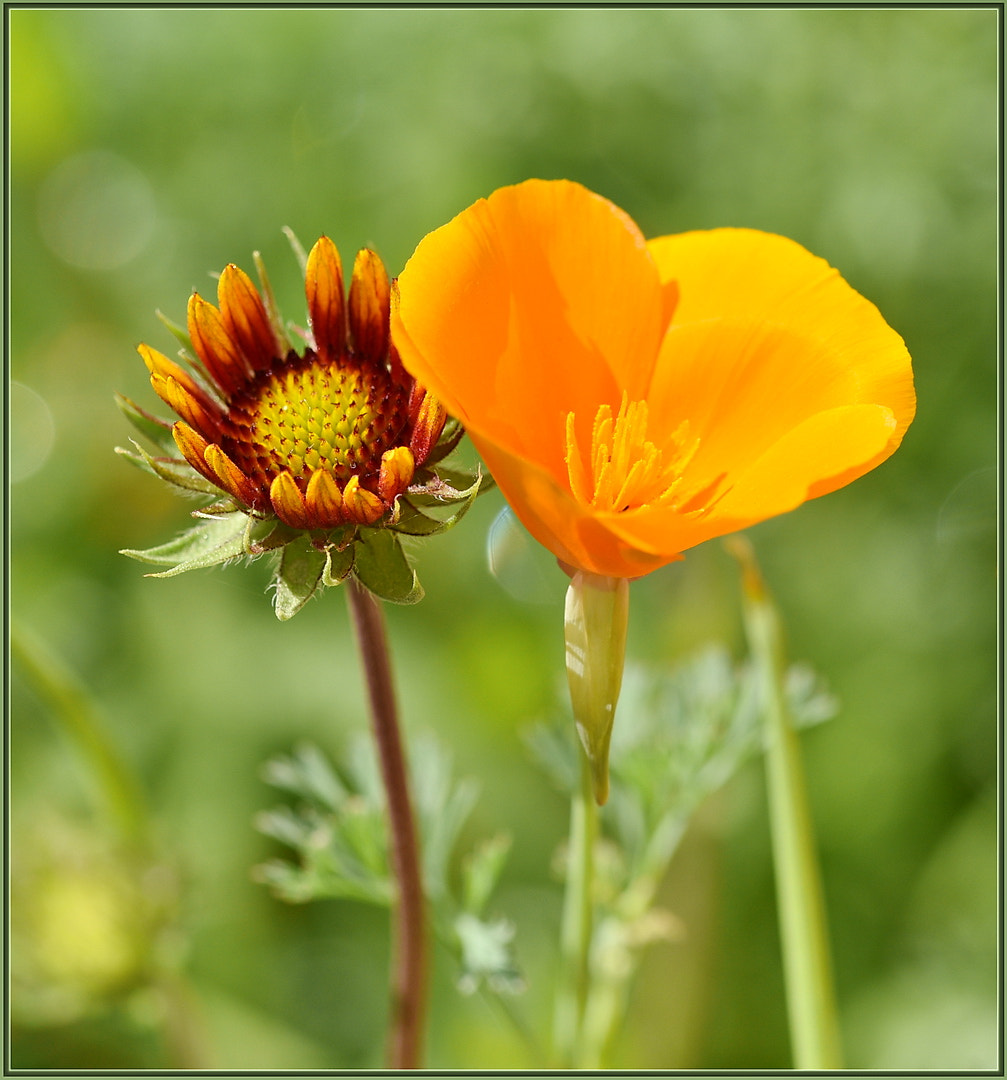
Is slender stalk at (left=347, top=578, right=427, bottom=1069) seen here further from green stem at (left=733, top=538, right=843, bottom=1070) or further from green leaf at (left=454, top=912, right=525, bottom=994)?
green stem at (left=733, top=538, right=843, bottom=1070)

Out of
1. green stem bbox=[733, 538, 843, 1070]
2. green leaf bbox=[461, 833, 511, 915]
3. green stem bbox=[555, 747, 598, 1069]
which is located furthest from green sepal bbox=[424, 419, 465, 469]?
green leaf bbox=[461, 833, 511, 915]

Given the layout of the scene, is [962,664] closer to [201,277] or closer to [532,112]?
[532,112]

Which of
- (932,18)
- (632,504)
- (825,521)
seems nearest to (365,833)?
(632,504)

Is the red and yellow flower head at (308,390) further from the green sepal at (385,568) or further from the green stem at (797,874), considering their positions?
the green stem at (797,874)

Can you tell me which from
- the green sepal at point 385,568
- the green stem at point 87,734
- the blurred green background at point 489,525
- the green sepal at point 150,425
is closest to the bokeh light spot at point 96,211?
the blurred green background at point 489,525

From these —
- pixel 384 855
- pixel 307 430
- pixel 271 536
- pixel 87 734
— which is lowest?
pixel 384 855

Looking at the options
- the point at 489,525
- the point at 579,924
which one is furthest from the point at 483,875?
the point at 489,525

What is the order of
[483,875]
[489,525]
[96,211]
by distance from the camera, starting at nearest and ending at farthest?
[483,875]
[489,525]
[96,211]

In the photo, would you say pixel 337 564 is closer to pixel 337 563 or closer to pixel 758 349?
pixel 337 563
